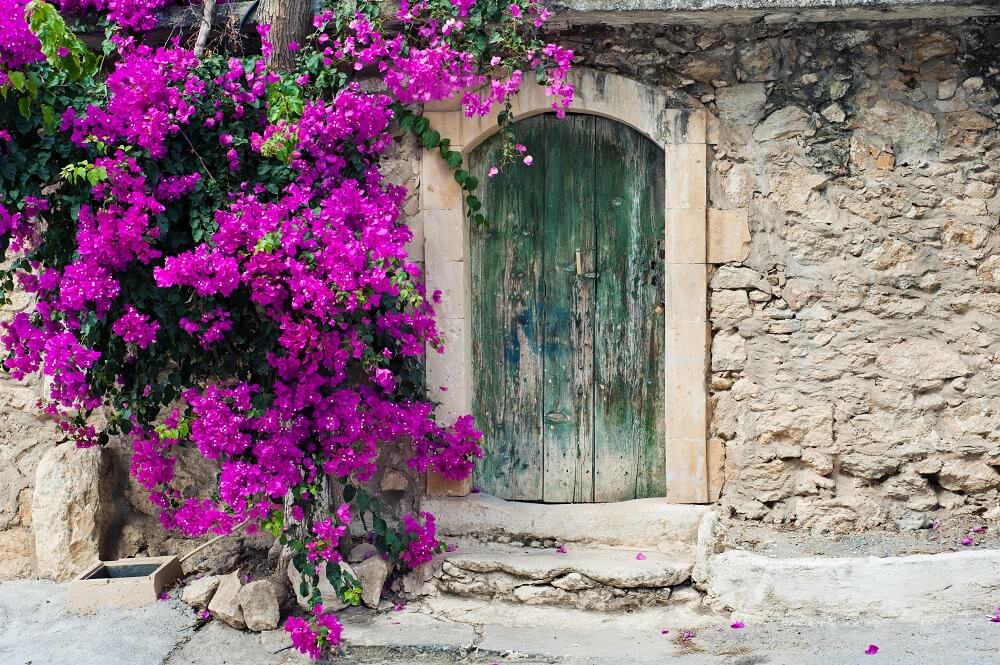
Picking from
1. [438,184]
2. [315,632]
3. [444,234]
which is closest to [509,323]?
[444,234]

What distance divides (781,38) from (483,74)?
1.34 meters

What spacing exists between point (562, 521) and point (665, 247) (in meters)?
1.37

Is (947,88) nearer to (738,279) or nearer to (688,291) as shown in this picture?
(738,279)

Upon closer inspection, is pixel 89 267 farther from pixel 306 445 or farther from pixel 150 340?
pixel 306 445

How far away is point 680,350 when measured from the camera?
15.5ft

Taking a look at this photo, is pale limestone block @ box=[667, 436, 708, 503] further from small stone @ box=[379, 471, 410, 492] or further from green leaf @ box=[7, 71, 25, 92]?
green leaf @ box=[7, 71, 25, 92]

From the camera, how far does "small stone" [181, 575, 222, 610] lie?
14.9ft

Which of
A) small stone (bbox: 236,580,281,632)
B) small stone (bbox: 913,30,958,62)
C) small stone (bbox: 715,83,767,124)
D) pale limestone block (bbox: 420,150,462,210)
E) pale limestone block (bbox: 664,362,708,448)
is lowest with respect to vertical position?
small stone (bbox: 236,580,281,632)

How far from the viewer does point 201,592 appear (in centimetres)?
454

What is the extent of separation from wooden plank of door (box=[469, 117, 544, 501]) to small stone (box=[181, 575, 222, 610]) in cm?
132

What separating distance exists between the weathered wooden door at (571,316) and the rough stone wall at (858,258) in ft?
1.31

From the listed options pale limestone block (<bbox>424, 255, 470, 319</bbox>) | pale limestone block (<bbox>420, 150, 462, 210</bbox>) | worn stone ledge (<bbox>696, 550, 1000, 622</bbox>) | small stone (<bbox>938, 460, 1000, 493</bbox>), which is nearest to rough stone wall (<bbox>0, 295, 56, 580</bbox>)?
pale limestone block (<bbox>424, 255, 470, 319</bbox>)

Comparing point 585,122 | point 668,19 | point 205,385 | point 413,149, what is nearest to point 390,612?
point 205,385

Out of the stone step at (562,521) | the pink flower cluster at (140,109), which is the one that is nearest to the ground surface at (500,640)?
the stone step at (562,521)
